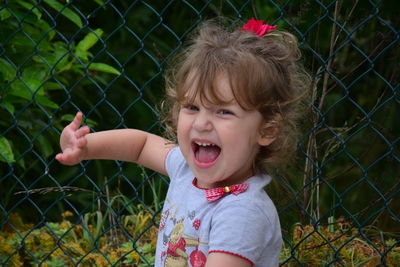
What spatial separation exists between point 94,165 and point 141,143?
2003mm

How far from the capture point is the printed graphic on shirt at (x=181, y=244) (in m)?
2.04

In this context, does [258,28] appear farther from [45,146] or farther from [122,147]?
[45,146]

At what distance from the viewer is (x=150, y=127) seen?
2.90 meters

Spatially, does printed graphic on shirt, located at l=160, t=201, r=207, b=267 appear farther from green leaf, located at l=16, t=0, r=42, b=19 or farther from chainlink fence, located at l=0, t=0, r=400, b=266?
green leaf, located at l=16, t=0, r=42, b=19

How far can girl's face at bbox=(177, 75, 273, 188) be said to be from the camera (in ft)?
6.48

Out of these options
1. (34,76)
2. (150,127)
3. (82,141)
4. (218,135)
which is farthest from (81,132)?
(34,76)

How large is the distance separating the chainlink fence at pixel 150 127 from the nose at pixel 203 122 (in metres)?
0.65

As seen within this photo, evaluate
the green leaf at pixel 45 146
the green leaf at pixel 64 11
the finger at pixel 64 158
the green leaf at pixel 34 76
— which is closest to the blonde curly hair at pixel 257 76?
the finger at pixel 64 158

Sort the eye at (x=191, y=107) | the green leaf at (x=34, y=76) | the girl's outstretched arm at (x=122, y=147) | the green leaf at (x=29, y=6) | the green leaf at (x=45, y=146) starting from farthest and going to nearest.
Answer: the green leaf at (x=45, y=146), the green leaf at (x=34, y=76), the green leaf at (x=29, y=6), the girl's outstretched arm at (x=122, y=147), the eye at (x=191, y=107)

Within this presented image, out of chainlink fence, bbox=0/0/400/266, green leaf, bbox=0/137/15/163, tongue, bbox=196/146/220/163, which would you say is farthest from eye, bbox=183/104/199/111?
green leaf, bbox=0/137/15/163

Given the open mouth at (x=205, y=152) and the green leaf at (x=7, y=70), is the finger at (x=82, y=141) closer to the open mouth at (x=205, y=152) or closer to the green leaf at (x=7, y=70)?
the open mouth at (x=205, y=152)

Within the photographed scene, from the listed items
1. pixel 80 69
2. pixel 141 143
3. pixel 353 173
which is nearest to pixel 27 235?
pixel 80 69

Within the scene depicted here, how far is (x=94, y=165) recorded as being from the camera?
14.3 ft

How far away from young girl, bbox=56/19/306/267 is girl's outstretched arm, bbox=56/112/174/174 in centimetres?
1
